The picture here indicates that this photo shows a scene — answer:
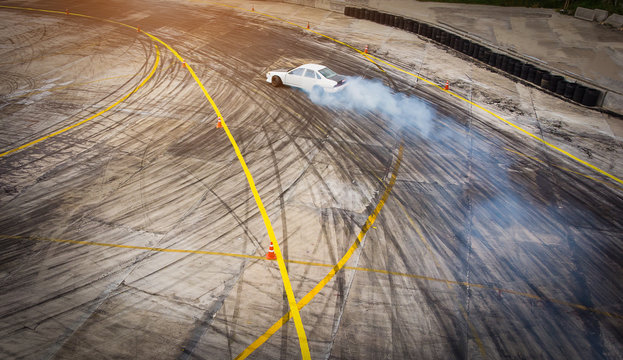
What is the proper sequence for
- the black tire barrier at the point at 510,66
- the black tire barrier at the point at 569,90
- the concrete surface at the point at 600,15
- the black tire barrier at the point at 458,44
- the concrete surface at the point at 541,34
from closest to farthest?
1. the black tire barrier at the point at 569,90
2. the concrete surface at the point at 541,34
3. the black tire barrier at the point at 510,66
4. the black tire barrier at the point at 458,44
5. the concrete surface at the point at 600,15

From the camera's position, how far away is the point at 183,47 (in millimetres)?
27625

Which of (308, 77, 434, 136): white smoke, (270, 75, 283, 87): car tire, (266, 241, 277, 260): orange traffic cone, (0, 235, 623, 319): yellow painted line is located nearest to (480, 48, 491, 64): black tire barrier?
(308, 77, 434, 136): white smoke

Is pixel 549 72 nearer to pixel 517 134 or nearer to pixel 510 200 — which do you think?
pixel 517 134

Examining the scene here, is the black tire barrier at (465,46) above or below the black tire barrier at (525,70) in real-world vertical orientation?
above

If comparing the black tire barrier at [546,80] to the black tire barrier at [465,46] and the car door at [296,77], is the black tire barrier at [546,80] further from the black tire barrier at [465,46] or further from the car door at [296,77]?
the car door at [296,77]

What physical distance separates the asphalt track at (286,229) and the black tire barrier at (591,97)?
512 cm

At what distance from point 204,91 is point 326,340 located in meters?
15.5

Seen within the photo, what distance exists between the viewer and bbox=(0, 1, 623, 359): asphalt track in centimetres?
985

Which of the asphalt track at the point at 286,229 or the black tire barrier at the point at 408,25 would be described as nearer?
the asphalt track at the point at 286,229

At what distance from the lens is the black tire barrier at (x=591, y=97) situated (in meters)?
20.8

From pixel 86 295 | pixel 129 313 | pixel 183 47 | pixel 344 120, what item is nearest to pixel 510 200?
pixel 344 120

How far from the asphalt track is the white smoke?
0.55 metres

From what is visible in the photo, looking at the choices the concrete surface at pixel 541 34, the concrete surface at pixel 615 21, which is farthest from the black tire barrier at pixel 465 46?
the concrete surface at pixel 615 21

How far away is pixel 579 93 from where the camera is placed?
21.2 metres
